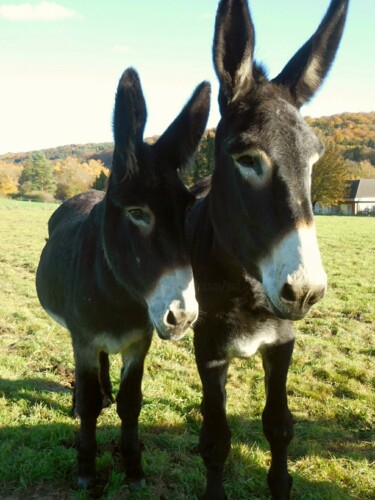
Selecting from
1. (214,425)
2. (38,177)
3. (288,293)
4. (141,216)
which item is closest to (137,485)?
(214,425)

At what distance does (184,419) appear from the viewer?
4473 millimetres

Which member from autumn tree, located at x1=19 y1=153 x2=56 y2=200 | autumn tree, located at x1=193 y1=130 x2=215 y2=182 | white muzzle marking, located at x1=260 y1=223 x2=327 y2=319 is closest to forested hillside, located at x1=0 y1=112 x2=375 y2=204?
autumn tree, located at x1=19 y1=153 x2=56 y2=200

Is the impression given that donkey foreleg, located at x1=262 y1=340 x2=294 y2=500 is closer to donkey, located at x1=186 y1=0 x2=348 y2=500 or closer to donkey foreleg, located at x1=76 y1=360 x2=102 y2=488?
donkey, located at x1=186 y1=0 x2=348 y2=500

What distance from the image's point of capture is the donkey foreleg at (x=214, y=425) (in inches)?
118

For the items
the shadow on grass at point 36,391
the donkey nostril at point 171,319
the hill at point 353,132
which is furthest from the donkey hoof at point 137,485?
the hill at point 353,132

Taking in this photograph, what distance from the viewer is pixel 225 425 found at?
10.2ft

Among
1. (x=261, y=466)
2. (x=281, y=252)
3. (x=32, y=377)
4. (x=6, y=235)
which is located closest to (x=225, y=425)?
(x=261, y=466)

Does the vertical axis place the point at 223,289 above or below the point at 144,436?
above

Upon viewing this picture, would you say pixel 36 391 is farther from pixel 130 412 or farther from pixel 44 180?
pixel 44 180

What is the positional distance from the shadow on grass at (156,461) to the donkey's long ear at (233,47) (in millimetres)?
2900

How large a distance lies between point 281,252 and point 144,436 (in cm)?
291

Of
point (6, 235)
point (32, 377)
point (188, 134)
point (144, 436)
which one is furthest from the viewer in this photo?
point (6, 235)

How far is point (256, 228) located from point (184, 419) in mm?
2946

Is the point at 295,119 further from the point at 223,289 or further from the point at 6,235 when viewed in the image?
the point at 6,235
